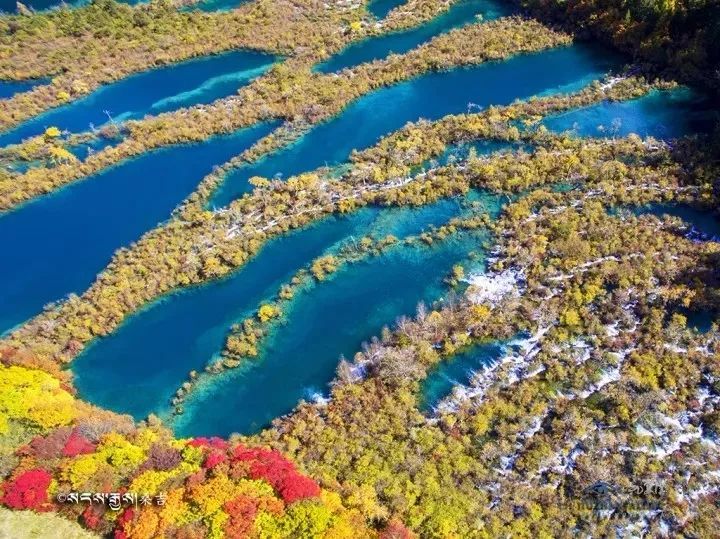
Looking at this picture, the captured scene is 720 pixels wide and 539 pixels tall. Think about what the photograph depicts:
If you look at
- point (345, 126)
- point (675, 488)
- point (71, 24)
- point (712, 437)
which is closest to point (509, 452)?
point (675, 488)

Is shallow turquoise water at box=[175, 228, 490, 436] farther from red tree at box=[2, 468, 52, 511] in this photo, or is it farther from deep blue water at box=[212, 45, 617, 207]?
deep blue water at box=[212, 45, 617, 207]

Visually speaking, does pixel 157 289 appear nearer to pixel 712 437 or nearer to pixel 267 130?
pixel 267 130

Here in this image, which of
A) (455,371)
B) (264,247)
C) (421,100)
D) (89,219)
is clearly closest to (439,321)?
(455,371)

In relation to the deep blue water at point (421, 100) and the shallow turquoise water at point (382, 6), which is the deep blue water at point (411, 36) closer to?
the shallow turquoise water at point (382, 6)

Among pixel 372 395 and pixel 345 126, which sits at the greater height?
pixel 345 126

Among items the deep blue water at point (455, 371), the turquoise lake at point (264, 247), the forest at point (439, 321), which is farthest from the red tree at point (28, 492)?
the deep blue water at point (455, 371)

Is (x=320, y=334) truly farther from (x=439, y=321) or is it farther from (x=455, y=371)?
(x=455, y=371)
